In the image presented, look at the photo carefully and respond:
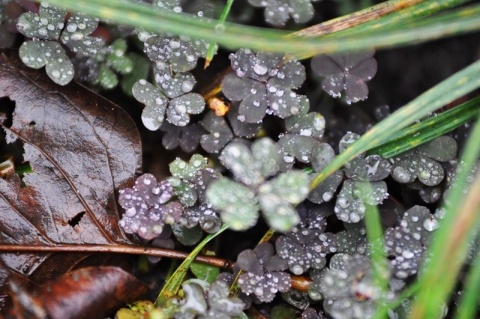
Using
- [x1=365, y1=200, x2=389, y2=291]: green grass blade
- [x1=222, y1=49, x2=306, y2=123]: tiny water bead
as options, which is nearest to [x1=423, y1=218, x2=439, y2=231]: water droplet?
[x1=365, y1=200, x2=389, y2=291]: green grass blade

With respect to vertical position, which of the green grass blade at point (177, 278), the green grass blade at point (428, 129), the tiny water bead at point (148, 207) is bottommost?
the green grass blade at point (177, 278)

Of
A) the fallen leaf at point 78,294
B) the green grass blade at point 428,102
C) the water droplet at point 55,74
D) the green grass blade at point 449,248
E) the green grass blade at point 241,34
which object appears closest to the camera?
the green grass blade at point 449,248

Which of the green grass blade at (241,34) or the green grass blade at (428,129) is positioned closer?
the green grass blade at (241,34)

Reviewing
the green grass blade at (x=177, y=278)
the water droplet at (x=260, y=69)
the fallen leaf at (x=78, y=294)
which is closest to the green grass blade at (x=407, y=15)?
the water droplet at (x=260, y=69)

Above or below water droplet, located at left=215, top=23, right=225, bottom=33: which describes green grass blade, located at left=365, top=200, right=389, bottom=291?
below

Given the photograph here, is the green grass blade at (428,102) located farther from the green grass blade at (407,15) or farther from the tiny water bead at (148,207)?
the tiny water bead at (148,207)

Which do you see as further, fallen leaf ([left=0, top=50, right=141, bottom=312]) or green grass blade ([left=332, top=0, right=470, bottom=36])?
fallen leaf ([left=0, top=50, right=141, bottom=312])

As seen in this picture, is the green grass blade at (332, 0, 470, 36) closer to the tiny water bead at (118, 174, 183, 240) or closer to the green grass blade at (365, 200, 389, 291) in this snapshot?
the green grass blade at (365, 200, 389, 291)

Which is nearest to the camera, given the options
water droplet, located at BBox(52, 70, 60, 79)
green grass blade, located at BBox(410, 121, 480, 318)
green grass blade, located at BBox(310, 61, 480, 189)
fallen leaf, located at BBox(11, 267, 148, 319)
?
green grass blade, located at BBox(410, 121, 480, 318)
